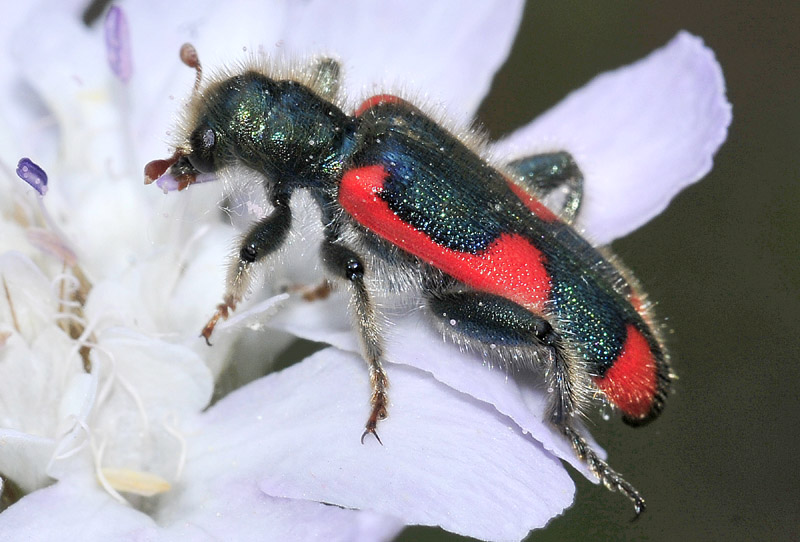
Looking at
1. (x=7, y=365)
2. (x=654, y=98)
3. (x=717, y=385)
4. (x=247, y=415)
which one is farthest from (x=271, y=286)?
(x=717, y=385)

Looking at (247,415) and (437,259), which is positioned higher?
(437,259)

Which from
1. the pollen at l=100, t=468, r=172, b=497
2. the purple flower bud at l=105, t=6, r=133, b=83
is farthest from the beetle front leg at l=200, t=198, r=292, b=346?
the purple flower bud at l=105, t=6, r=133, b=83

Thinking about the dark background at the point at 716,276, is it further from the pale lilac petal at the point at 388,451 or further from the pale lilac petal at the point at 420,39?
the pale lilac petal at the point at 388,451

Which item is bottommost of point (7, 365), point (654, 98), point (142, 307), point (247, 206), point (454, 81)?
point (7, 365)

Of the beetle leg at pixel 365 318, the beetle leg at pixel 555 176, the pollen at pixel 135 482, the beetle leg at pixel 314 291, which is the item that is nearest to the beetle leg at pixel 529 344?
the beetle leg at pixel 365 318

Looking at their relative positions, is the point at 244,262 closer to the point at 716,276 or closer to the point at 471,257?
the point at 471,257

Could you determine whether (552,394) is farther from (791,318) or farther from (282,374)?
(791,318)

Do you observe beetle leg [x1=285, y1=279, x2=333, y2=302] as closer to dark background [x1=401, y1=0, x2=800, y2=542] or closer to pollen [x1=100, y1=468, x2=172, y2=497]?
pollen [x1=100, y1=468, x2=172, y2=497]

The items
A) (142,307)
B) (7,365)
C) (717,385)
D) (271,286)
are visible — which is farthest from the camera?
(717,385)
